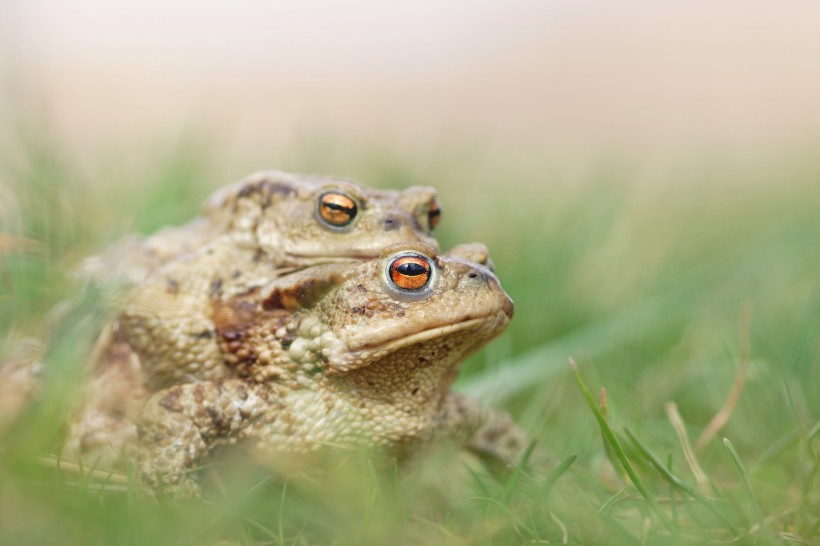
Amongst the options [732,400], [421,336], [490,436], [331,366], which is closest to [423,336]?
[421,336]

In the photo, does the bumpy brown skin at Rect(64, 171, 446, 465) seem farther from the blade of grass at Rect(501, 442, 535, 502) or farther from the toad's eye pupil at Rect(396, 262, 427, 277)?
the blade of grass at Rect(501, 442, 535, 502)

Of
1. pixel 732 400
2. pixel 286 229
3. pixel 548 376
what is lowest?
pixel 548 376

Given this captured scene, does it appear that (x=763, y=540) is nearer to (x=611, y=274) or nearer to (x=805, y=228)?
(x=611, y=274)

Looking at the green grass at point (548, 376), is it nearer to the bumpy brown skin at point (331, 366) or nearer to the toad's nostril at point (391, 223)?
the bumpy brown skin at point (331, 366)

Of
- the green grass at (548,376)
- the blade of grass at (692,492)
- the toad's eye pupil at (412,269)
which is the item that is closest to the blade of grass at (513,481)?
the green grass at (548,376)

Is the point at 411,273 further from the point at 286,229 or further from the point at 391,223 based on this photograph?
the point at 286,229

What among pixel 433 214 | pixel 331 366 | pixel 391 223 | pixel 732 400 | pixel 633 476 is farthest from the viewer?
pixel 732 400

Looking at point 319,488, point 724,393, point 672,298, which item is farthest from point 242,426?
point 672,298

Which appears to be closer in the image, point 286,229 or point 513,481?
point 513,481
